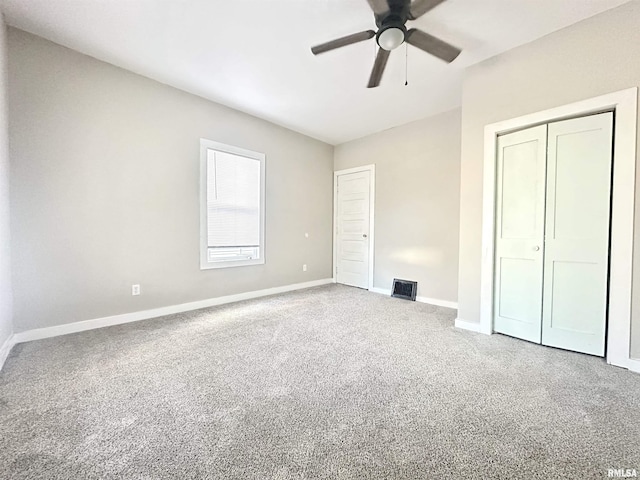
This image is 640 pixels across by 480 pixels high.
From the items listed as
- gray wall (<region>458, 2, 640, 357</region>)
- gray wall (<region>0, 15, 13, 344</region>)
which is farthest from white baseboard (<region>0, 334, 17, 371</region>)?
gray wall (<region>458, 2, 640, 357</region>)

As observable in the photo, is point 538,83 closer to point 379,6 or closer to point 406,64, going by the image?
point 406,64

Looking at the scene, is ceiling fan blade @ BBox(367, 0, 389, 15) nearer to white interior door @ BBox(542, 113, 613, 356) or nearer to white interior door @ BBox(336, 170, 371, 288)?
white interior door @ BBox(542, 113, 613, 356)

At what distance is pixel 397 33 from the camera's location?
1939 millimetres

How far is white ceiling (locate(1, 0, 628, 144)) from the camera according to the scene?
2068mm

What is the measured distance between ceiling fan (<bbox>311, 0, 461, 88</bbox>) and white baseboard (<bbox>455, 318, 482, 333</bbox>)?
8.47 feet

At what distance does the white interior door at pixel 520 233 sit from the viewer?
8.07ft

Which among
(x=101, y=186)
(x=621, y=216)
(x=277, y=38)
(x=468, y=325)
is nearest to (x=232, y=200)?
(x=101, y=186)

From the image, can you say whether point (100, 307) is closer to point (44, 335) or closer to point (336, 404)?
point (44, 335)

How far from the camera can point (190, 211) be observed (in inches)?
136

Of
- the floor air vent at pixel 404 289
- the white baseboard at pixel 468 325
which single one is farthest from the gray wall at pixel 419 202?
the white baseboard at pixel 468 325

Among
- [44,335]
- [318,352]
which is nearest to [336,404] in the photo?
[318,352]

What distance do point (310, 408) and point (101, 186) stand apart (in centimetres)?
303

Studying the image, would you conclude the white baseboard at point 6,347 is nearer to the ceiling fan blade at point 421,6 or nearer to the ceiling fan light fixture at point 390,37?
the ceiling fan light fixture at point 390,37

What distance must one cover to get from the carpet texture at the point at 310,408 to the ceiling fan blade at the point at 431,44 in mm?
2533
